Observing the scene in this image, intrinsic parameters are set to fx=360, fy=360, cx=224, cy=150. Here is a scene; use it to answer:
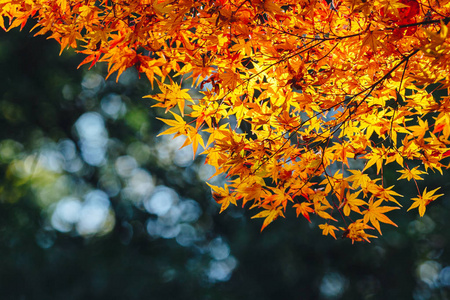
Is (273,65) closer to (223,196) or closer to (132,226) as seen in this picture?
(223,196)

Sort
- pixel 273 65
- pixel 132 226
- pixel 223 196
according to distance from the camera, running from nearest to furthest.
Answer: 1. pixel 273 65
2. pixel 223 196
3. pixel 132 226

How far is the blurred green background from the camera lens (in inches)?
123

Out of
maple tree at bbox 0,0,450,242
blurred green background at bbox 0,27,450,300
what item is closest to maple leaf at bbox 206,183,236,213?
maple tree at bbox 0,0,450,242

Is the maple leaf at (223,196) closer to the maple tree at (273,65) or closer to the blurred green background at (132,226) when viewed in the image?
the maple tree at (273,65)

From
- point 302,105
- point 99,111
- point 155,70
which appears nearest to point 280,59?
point 302,105

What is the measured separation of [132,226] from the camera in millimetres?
3477

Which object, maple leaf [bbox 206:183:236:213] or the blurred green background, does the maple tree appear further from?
the blurred green background

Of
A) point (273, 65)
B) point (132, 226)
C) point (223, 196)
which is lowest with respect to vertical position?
point (132, 226)

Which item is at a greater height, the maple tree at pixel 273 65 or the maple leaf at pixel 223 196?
the maple tree at pixel 273 65

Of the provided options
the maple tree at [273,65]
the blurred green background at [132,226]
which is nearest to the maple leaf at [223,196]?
the maple tree at [273,65]

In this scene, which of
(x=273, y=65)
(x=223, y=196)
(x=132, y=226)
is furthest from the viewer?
(x=132, y=226)

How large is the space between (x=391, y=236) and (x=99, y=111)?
116 inches

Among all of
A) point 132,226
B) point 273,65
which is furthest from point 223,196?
point 132,226

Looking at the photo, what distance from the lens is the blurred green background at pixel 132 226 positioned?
3.13 metres
